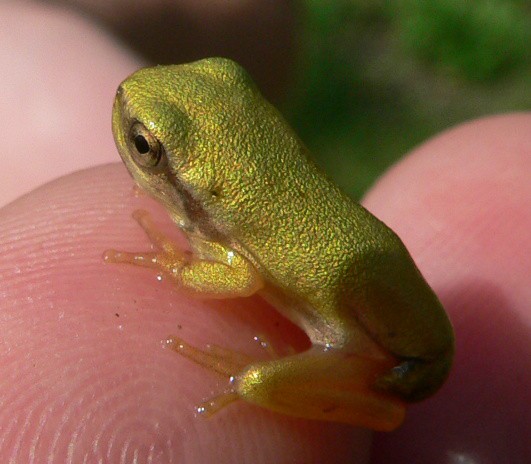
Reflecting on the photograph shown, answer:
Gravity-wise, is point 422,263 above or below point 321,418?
above

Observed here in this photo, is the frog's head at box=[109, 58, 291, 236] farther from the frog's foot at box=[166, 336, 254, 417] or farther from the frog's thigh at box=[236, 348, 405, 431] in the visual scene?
the frog's thigh at box=[236, 348, 405, 431]

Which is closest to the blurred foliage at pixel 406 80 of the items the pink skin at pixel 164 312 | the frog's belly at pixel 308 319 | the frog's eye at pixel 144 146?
the pink skin at pixel 164 312

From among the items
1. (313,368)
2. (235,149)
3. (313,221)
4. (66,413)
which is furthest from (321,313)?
(66,413)

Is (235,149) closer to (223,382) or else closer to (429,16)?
(223,382)

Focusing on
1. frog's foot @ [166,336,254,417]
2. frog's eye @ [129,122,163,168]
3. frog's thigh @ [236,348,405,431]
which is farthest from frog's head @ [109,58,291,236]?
frog's thigh @ [236,348,405,431]

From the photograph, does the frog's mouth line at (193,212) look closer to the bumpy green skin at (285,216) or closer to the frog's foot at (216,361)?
the bumpy green skin at (285,216)

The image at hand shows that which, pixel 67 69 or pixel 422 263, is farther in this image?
pixel 67 69
